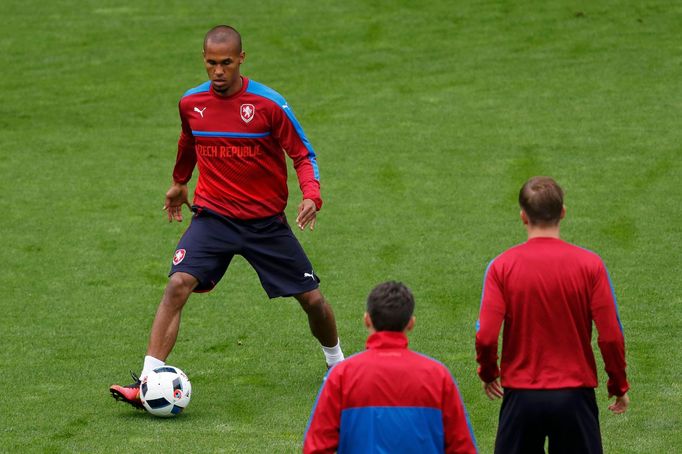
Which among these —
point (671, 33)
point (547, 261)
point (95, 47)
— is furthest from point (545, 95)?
point (547, 261)

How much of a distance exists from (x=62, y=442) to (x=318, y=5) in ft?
51.1

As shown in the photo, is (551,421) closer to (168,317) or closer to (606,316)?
(606,316)

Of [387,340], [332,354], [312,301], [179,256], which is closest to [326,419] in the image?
[387,340]

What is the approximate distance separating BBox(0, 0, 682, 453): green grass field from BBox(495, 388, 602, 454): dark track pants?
169 centimetres

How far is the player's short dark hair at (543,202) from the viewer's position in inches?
209

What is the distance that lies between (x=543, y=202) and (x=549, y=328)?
534mm

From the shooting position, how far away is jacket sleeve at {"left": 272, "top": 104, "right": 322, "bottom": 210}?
7891mm

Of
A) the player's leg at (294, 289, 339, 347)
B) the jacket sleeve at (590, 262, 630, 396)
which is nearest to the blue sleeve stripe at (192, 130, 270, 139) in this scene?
the player's leg at (294, 289, 339, 347)

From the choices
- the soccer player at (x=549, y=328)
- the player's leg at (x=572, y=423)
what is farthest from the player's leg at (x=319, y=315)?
the player's leg at (x=572, y=423)

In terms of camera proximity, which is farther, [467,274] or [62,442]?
[467,274]

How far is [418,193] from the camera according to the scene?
1357cm

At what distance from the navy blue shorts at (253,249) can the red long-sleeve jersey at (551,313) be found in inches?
109

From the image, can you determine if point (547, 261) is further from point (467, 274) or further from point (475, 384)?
point (467, 274)

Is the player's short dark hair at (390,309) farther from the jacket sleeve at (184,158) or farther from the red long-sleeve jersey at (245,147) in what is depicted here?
the jacket sleeve at (184,158)
